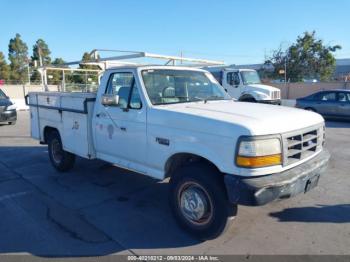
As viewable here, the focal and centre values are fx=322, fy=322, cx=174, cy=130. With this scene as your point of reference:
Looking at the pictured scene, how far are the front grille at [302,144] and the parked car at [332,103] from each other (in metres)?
11.1

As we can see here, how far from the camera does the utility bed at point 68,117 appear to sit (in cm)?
538

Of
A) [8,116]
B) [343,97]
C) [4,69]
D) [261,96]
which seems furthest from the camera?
[4,69]

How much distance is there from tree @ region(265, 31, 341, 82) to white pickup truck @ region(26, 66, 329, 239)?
37.9 meters

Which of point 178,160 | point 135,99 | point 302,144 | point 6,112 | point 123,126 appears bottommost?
point 178,160

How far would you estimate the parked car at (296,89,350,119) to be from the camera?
13984mm

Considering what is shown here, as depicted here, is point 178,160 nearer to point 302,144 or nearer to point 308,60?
point 302,144

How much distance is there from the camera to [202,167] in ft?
12.1

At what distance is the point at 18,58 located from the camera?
200 ft

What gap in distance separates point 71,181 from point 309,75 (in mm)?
39824

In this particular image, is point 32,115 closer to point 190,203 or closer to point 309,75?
point 190,203

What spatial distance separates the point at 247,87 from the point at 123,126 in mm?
12244

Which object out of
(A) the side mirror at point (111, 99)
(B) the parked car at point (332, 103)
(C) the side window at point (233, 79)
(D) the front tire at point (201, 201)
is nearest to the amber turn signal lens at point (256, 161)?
(D) the front tire at point (201, 201)

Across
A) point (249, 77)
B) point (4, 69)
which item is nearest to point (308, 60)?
point (249, 77)

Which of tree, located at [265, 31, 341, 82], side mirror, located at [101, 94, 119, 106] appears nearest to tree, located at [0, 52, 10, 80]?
tree, located at [265, 31, 341, 82]
